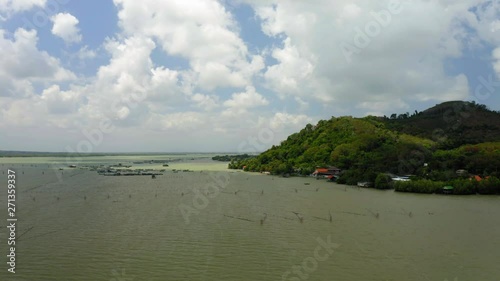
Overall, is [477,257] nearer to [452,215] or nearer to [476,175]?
[452,215]

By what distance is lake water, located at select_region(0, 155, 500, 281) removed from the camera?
15.8 metres

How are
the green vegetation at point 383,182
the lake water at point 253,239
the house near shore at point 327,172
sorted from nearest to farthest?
the lake water at point 253,239, the green vegetation at point 383,182, the house near shore at point 327,172

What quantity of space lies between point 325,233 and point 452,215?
40.3 feet

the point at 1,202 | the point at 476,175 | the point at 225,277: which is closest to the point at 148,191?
the point at 1,202

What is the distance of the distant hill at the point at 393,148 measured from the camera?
1977 inches

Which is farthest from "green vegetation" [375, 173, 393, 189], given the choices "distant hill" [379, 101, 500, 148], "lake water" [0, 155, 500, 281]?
A: "distant hill" [379, 101, 500, 148]

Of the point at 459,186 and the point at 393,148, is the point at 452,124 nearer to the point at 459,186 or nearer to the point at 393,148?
the point at 393,148

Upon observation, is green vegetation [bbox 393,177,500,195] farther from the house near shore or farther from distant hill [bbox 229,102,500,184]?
the house near shore

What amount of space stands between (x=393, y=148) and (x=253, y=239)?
4701 cm

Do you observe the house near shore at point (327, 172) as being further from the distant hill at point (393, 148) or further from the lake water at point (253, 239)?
the lake water at point (253, 239)

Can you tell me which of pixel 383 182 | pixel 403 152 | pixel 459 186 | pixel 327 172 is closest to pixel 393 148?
pixel 403 152

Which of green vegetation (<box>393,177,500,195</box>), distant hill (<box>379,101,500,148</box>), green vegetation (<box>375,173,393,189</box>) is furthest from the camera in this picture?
distant hill (<box>379,101,500,148</box>)

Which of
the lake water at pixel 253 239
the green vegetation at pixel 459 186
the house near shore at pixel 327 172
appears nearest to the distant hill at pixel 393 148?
the house near shore at pixel 327 172

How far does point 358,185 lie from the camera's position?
49938 mm
